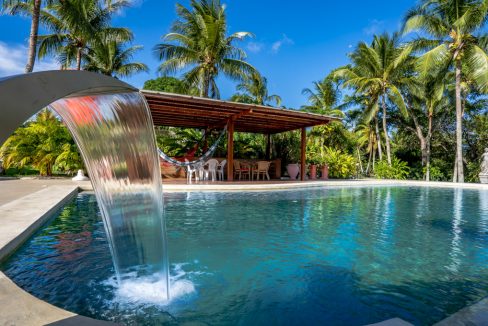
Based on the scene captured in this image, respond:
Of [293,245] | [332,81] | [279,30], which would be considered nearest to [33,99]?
[293,245]

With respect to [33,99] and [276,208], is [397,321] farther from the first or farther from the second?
[276,208]

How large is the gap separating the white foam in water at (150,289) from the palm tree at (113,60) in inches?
840

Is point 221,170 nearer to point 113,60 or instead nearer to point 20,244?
point 20,244

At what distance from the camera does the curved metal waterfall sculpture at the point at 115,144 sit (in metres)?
1.07

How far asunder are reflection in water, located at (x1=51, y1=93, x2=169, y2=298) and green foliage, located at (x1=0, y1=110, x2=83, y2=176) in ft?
37.3

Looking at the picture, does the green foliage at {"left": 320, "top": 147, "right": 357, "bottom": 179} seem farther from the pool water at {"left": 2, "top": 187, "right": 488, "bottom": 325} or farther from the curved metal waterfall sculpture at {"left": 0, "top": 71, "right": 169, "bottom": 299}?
the curved metal waterfall sculpture at {"left": 0, "top": 71, "right": 169, "bottom": 299}

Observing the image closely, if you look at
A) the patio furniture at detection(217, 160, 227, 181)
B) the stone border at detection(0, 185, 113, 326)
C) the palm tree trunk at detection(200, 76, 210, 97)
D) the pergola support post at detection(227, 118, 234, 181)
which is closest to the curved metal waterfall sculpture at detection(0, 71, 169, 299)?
the stone border at detection(0, 185, 113, 326)

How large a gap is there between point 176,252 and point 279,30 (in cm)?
3363

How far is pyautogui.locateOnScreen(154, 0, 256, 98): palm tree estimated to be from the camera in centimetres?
1631

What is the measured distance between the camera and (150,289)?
9.99 feet

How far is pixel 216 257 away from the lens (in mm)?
4000

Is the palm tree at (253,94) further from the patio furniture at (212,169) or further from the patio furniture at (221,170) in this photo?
the patio furniture at (212,169)

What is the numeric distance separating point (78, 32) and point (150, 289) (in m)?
15.2

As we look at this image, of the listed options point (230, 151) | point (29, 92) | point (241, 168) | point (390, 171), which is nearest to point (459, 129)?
point (390, 171)
